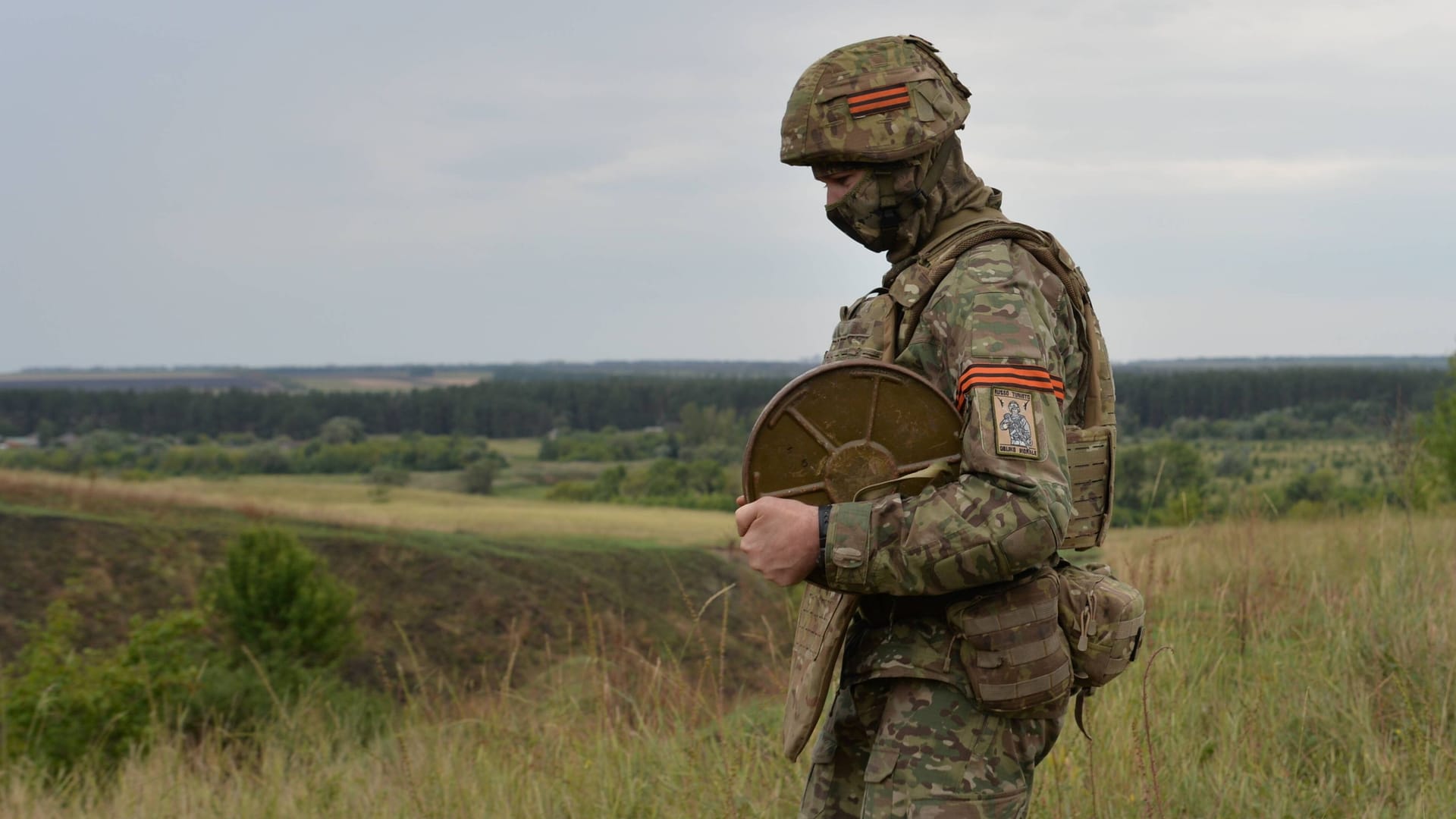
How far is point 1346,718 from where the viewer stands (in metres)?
4.59

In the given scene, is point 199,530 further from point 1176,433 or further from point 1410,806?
point 1176,433

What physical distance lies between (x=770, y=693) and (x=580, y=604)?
32.1 metres

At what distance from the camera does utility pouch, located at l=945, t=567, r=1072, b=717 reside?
2.33 metres

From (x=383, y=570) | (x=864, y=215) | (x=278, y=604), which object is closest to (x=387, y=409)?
(x=383, y=570)

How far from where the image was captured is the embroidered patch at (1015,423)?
84.6 inches

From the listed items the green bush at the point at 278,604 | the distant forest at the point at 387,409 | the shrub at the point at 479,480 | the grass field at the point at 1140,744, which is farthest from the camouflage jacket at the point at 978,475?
the distant forest at the point at 387,409

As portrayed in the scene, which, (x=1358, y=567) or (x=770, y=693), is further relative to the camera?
(x=1358, y=567)

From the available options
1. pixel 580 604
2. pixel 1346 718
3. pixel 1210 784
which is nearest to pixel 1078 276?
pixel 1210 784

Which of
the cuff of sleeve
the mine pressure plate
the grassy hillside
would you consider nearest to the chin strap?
the mine pressure plate

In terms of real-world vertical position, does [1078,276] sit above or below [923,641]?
above

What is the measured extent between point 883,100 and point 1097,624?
46.6 inches

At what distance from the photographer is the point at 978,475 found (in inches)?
86.4

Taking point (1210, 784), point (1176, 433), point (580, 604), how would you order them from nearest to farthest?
1. point (1210, 784)
2. point (580, 604)
3. point (1176, 433)

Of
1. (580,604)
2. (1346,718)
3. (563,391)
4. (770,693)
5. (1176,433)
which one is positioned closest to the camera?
(1346,718)
